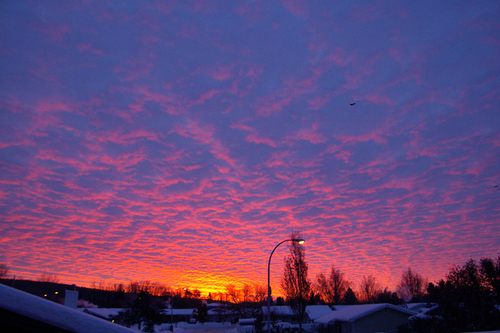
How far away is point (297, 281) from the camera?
40.9m

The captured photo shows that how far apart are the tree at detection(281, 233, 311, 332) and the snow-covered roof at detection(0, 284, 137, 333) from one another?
40.6m

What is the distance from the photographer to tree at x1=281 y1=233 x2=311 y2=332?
1591 inches

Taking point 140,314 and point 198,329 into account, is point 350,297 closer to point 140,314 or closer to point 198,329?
point 198,329

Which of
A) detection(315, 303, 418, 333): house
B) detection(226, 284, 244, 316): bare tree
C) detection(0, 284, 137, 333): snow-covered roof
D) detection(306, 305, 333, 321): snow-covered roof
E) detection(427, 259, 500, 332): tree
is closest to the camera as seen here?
detection(0, 284, 137, 333): snow-covered roof

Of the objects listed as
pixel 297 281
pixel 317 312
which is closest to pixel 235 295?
pixel 317 312

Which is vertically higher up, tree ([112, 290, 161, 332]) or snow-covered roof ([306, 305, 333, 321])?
tree ([112, 290, 161, 332])

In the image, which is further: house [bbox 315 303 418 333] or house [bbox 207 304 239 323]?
house [bbox 207 304 239 323]

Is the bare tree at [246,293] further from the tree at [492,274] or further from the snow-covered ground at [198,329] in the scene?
the tree at [492,274]

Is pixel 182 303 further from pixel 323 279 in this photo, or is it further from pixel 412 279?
pixel 412 279

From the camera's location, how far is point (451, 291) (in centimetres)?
2400

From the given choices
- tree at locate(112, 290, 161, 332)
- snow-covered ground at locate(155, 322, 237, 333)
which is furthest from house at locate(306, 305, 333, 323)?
tree at locate(112, 290, 161, 332)

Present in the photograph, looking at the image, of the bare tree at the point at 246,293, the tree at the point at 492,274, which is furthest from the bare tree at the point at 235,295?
the tree at the point at 492,274

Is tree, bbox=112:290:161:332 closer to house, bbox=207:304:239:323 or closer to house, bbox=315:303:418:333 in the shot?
house, bbox=315:303:418:333

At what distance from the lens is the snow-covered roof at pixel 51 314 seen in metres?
2.79
